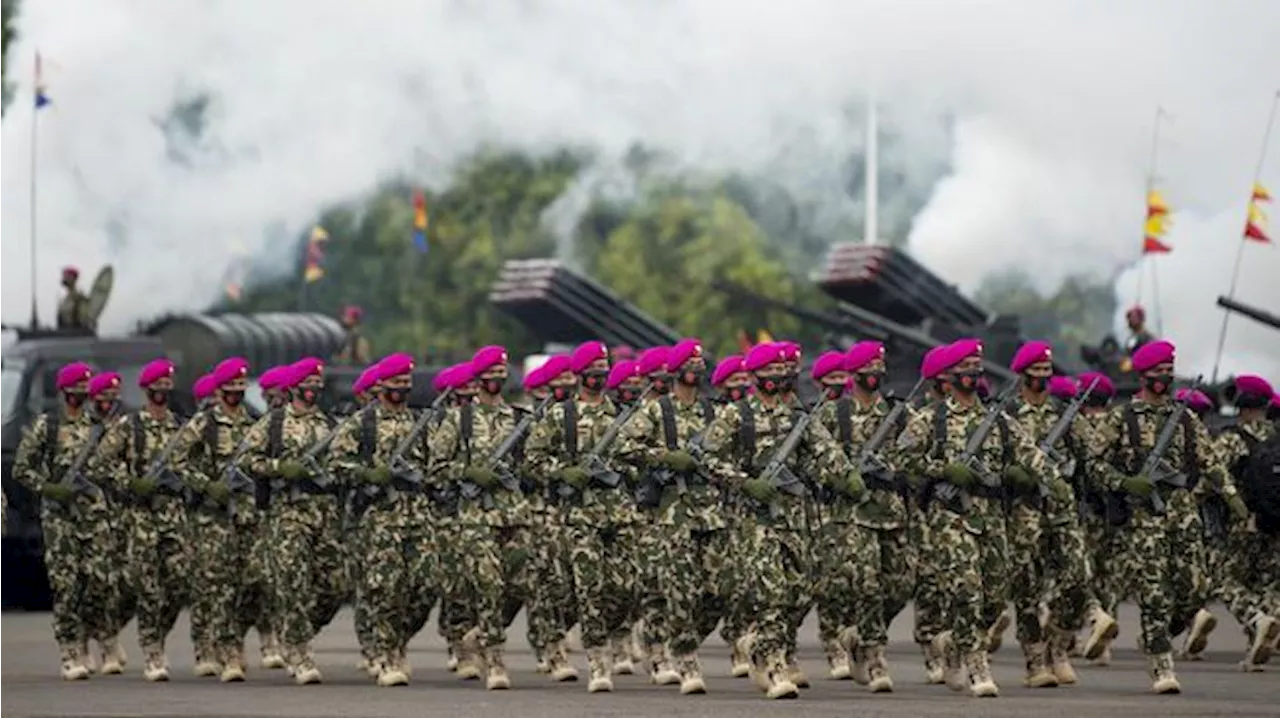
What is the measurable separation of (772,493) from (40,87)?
63.8ft

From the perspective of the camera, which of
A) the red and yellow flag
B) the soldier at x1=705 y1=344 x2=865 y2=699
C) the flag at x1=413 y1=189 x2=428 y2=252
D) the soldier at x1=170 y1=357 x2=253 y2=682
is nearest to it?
the soldier at x1=705 y1=344 x2=865 y2=699

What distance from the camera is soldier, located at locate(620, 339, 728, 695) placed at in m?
25.4

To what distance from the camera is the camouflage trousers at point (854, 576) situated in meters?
25.7

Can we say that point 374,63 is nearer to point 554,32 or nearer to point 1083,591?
point 554,32

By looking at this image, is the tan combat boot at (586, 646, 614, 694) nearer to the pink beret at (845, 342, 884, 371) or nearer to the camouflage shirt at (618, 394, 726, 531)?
the camouflage shirt at (618, 394, 726, 531)

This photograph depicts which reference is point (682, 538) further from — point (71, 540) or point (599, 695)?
point (71, 540)

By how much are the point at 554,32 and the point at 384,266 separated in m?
24.0

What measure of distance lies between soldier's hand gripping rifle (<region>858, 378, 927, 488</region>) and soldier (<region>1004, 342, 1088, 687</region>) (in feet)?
2.24

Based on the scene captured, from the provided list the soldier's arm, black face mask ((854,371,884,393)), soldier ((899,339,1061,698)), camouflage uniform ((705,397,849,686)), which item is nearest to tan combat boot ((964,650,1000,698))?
soldier ((899,339,1061,698))

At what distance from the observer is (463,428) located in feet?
86.9

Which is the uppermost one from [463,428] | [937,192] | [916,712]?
[937,192]

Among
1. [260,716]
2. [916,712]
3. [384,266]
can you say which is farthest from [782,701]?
[384,266]

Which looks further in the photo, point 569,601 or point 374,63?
point 374,63

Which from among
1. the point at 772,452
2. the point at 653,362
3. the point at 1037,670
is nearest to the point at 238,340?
the point at 653,362
